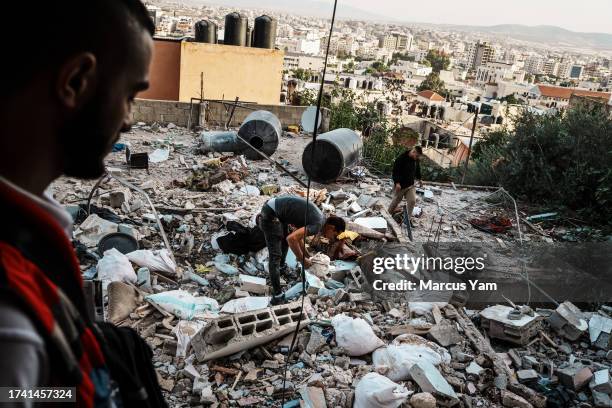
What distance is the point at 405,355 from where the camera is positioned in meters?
4.07

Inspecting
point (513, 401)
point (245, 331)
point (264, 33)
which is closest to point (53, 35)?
point (245, 331)

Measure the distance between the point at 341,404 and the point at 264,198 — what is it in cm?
548

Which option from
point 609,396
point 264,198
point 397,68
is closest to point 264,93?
point 264,198

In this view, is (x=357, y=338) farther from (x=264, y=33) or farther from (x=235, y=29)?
(x=264, y=33)

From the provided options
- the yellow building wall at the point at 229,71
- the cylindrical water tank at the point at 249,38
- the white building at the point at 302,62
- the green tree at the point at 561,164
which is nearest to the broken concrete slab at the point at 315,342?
the green tree at the point at 561,164

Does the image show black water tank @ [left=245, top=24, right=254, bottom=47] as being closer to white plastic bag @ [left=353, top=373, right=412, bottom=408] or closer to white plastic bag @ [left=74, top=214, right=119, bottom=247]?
white plastic bag @ [left=74, top=214, right=119, bottom=247]

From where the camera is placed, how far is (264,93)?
17750mm

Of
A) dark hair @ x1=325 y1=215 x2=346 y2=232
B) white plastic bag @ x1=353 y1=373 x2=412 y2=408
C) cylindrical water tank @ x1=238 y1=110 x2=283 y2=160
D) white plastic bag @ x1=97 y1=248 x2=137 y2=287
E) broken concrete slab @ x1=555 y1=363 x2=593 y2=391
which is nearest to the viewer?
white plastic bag @ x1=353 y1=373 x2=412 y2=408

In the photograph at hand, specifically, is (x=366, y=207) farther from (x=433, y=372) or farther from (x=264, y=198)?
(x=433, y=372)

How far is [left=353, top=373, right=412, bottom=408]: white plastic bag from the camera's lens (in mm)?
3441

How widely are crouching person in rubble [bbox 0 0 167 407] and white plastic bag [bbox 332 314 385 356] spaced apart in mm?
3661

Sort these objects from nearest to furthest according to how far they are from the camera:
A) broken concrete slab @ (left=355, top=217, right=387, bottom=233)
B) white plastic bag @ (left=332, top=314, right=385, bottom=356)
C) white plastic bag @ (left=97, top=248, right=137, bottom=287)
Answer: white plastic bag @ (left=332, top=314, right=385, bottom=356) < white plastic bag @ (left=97, top=248, right=137, bottom=287) < broken concrete slab @ (left=355, top=217, right=387, bottom=233)

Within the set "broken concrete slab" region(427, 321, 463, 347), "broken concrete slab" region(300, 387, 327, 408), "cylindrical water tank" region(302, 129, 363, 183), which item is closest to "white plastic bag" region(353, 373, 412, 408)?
"broken concrete slab" region(300, 387, 327, 408)

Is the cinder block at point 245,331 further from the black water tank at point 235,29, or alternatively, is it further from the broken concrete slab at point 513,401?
the black water tank at point 235,29
